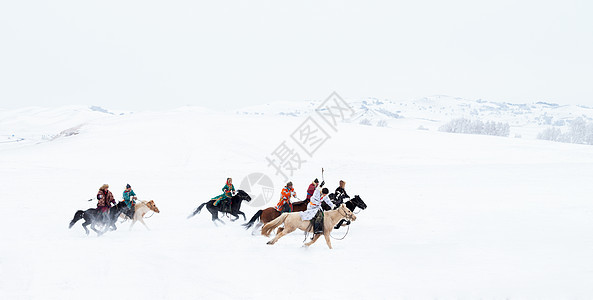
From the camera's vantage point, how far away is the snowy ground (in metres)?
8.15

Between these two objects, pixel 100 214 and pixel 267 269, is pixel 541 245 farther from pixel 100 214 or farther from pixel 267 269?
pixel 100 214

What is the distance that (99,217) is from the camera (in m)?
12.6

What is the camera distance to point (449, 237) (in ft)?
39.2

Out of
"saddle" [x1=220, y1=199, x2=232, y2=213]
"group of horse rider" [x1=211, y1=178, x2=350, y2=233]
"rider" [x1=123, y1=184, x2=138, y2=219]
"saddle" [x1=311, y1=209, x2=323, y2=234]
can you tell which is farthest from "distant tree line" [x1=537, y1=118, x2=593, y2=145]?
"rider" [x1=123, y1=184, x2=138, y2=219]

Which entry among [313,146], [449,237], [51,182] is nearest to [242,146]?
[313,146]

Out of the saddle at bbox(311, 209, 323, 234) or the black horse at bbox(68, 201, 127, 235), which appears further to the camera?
the black horse at bbox(68, 201, 127, 235)

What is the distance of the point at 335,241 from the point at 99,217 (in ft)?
26.5

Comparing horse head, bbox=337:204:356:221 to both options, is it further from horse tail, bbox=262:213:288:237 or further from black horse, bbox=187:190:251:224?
black horse, bbox=187:190:251:224

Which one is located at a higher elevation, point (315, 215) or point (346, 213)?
point (346, 213)

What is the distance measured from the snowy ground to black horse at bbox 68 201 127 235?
0.51 metres

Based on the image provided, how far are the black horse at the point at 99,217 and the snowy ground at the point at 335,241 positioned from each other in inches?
20.2

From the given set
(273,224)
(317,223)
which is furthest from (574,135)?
(273,224)

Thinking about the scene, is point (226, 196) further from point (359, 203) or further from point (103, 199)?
point (359, 203)

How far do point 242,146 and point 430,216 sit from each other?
27.2 metres
